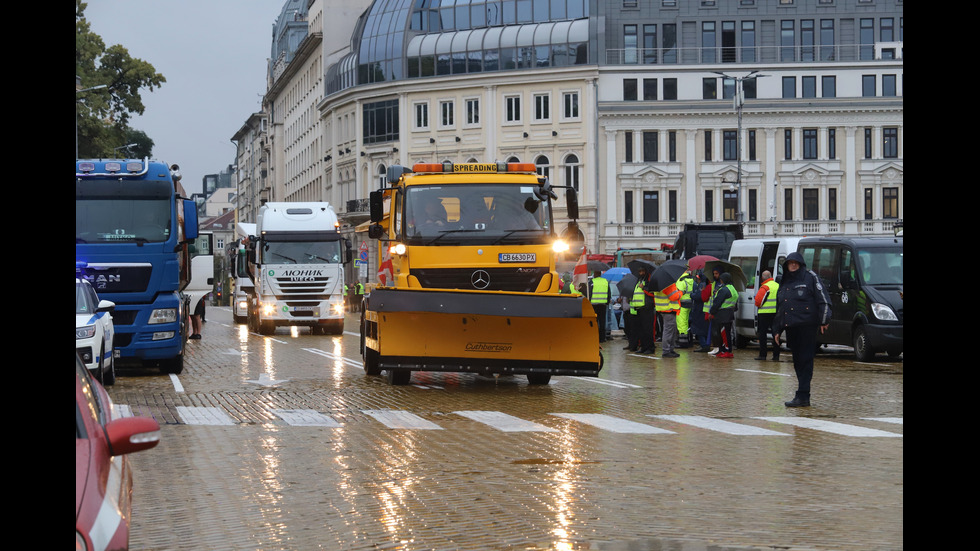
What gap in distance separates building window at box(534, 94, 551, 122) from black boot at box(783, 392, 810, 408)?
6149 centimetres

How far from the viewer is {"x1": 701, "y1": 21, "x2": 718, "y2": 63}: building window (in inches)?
2972

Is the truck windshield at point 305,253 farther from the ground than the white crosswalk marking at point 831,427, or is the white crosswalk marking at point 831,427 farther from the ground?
the truck windshield at point 305,253

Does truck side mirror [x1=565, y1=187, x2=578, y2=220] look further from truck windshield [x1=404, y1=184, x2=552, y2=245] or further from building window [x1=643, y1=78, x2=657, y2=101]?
building window [x1=643, y1=78, x2=657, y2=101]

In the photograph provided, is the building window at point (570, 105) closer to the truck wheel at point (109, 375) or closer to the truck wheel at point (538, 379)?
the truck wheel at point (538, 379)

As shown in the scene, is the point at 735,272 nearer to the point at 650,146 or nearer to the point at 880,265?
the point at 880,265

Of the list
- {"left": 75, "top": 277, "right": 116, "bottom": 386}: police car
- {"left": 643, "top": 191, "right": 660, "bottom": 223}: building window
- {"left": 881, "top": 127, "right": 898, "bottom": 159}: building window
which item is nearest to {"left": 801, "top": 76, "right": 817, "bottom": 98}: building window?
{"left": 881, "top": 127, "right": 898, "bottom": 159}: building window

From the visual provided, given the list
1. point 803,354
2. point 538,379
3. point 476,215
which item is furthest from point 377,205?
point 803,354

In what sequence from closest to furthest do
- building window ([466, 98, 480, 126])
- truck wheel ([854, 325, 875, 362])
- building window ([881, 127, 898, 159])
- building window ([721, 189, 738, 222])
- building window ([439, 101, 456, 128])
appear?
truck wheel ([854, 325, 875, 362]) → building window ([721, 189, 738, 222]) → building window ([881, 127, 898, 159]) → building window ([466, 98, 480, 126]) → building window ([439, 101, 456, 128])

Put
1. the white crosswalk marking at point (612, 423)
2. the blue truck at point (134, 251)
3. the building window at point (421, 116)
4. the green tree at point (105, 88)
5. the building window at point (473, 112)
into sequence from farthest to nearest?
the building window at point (421, 116) → the building window at point (473, 112) → the green tree at point (105, 88) → the blue truck at point (134, 251) → the white crosswalk marking at point (612, 423)

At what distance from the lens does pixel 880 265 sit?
84.5 ft

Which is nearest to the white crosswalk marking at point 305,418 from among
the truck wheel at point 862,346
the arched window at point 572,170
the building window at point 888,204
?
the truck wheel at point 862,346

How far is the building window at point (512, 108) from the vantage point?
77562mm

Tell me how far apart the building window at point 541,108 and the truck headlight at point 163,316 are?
56760 mm
